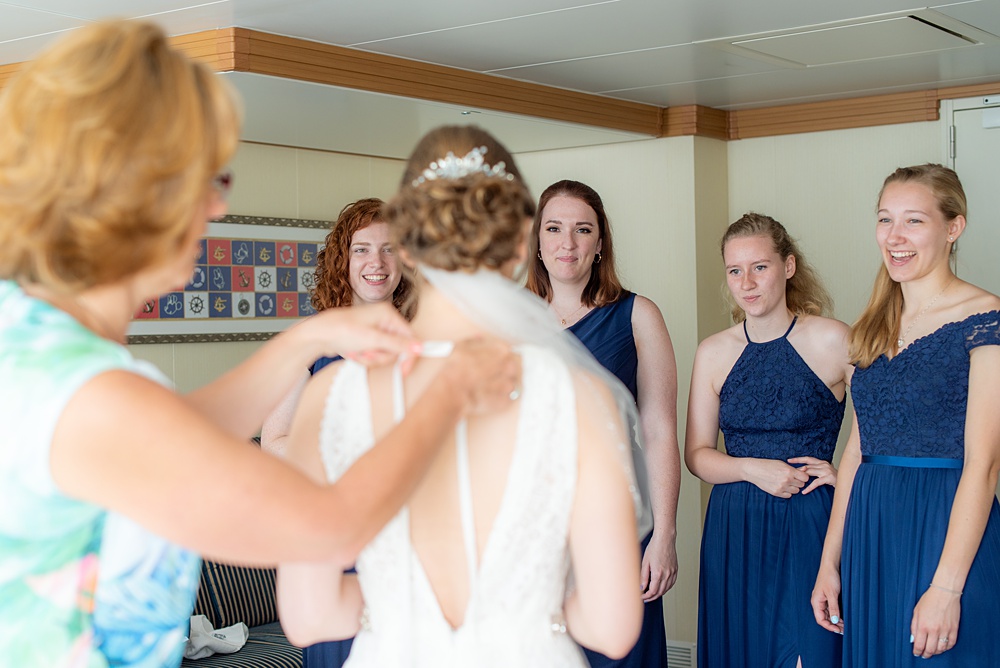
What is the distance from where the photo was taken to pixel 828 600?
9.22 feet

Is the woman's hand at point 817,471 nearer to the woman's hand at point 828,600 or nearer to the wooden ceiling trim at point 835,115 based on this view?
the woman's hand at point 828,600

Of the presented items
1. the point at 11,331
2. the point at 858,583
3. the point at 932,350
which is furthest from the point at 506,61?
the point at 11,331

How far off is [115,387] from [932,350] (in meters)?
2.05

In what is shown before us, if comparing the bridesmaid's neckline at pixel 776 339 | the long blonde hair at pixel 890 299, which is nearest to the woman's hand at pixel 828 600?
the long blonde hair at pixel 890 299

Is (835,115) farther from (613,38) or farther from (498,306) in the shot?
(498,306)

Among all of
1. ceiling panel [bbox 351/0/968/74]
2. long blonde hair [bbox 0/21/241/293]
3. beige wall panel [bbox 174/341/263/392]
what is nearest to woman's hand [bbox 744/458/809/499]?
ceiling panel [bbox 351/0/968/74]

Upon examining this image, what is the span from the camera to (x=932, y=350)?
2.56 m

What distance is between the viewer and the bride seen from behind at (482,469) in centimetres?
145

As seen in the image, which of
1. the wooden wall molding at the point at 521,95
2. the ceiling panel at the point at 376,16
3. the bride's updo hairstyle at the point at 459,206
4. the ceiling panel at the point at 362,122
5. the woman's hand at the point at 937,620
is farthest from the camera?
the ceiling panel at the point at 362,122

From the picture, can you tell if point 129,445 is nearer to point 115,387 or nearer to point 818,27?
point 115,387

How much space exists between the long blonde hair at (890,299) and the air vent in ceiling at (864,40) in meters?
0.71

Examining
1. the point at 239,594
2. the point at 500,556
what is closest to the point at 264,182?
the point at 239,594

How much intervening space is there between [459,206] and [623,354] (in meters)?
1.68

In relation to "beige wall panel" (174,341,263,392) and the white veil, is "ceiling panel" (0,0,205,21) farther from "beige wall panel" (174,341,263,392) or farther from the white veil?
"beige wall panel" (174,341,263,392)
